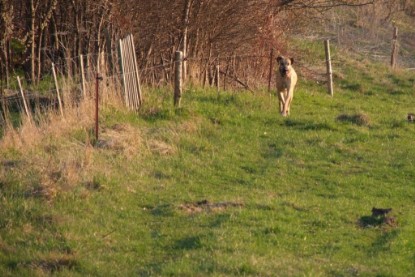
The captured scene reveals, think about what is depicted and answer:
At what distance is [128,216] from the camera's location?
1081cm

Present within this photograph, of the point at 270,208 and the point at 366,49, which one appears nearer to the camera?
the point at 270,208

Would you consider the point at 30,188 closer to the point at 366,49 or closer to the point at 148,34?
the point at 148,34

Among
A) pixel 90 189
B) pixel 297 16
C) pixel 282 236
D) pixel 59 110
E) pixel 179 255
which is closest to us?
pixel 179 255

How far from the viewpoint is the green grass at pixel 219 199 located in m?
9.20

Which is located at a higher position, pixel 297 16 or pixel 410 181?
pixel 297 16

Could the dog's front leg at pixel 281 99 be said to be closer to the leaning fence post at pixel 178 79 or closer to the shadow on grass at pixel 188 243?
the leaning fence post at pixel 178 79

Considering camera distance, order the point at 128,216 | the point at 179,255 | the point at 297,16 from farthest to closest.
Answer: the point at 297,16 < the point at 128,216 < the point at 179,255

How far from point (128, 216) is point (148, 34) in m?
10.0

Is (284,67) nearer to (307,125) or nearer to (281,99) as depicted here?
(281,99)

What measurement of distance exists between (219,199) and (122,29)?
9157mm

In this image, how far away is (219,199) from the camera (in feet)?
38.5

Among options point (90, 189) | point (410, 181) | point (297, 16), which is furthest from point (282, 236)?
point (297, 16)

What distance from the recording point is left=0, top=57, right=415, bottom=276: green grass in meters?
9.20

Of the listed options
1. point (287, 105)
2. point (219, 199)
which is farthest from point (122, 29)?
point (219, 199)
